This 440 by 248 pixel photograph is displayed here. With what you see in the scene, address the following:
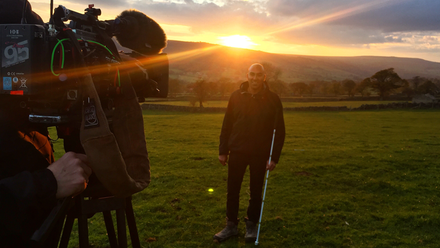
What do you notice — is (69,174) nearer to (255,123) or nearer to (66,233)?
(66,233)

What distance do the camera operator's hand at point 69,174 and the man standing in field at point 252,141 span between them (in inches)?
131

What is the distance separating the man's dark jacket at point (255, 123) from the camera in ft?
14.9

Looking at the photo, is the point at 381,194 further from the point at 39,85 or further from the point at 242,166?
the point at 39,85

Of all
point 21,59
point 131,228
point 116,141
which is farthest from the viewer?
point 131,228

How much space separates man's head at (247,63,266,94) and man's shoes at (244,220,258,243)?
2.12 meters

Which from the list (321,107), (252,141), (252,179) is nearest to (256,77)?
(252,141)

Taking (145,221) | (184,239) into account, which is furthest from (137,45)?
(145,221)

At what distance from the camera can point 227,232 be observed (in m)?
4.66

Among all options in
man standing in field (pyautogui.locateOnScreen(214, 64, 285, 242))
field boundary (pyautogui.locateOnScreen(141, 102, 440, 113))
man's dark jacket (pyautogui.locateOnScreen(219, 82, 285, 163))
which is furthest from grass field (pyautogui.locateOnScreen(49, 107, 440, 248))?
field boundary (pyautogui.locateOnScreen(141, 102, 440, 113))

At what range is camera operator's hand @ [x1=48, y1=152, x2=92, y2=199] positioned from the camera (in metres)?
1.29

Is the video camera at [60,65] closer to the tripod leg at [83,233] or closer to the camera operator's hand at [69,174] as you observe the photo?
the camera operator's hand at [69,174]

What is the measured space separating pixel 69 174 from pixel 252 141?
3.43 meters

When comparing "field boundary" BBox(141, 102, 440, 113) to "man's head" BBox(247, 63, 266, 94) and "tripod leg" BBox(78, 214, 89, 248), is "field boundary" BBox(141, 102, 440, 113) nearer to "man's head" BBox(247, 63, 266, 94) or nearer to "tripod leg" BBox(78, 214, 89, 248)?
"man's head" BBox(247, 63, 266, 94)

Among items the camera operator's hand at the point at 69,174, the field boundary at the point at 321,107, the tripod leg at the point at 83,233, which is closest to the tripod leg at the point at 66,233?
the tripod leg at the point at 83,233
